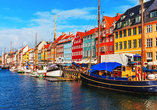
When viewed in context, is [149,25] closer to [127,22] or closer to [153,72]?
[127,22]

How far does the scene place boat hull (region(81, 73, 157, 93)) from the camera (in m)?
27.7

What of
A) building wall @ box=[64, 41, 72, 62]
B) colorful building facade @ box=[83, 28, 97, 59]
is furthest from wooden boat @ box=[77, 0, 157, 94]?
building wall @ box=[64, 41, 72, 62]

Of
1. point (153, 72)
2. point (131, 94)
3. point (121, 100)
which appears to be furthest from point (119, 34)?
point (121, 100)

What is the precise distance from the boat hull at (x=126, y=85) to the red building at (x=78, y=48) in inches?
1727

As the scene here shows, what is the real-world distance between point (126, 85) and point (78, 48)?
185ft

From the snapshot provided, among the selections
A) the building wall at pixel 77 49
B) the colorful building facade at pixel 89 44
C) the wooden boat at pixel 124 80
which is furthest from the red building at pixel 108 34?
the wooden boat at pixel 124 80

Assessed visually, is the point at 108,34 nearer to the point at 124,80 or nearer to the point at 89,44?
the point at 89,44

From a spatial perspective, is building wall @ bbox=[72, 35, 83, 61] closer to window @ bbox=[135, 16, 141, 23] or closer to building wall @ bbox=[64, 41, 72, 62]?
building wall @ bbox=[64, 41, 72, 62]

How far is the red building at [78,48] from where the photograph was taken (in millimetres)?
83012

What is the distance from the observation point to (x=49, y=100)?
27.1m

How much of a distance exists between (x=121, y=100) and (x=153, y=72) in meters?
9.48

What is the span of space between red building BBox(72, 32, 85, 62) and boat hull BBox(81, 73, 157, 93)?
43.9 meters

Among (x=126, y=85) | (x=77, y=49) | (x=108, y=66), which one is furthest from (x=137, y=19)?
(x=77, y=49)

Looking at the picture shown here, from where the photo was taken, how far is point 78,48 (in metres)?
85.6
